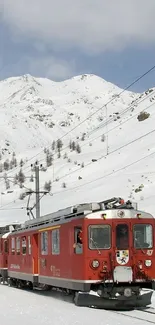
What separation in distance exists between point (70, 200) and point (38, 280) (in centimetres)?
3965

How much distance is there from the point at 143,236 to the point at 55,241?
3.45 metres

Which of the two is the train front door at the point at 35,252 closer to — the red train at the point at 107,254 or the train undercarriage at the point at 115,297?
the red train at the point at 107,254

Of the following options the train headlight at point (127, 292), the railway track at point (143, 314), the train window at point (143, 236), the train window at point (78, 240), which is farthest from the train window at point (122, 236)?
the railway track at point (143, 314)

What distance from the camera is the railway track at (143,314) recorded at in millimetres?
14211

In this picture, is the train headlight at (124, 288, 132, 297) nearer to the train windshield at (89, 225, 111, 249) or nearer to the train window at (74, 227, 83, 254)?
the train windshield at (89, 225, 111, 249)

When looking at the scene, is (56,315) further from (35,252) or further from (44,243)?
(35,252)

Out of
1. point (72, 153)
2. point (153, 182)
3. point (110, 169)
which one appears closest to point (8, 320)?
point (153, 182)

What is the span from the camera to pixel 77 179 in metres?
75.4

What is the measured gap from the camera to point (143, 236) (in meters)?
17.8

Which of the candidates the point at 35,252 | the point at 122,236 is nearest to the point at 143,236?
the point at 122,236

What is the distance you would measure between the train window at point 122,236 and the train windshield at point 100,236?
285 mm

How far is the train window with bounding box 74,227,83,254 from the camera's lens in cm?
1745

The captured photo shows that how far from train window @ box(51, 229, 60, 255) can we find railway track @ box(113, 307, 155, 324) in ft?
13.4

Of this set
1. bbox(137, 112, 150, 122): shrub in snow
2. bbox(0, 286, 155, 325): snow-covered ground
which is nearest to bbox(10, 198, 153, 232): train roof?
bbox(0, 286, 155, 325): snow-covered ground
